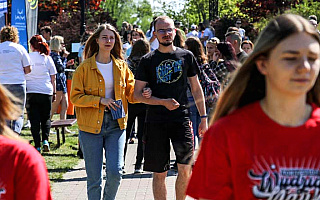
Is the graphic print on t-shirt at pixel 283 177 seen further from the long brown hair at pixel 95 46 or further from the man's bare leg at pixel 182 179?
the long brown hair at pixel 95 46

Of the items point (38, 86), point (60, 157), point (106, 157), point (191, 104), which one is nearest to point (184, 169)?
point (106, 157)

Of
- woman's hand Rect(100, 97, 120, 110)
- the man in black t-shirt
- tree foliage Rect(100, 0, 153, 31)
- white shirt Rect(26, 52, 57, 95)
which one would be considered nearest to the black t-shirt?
the man in black t-shirt

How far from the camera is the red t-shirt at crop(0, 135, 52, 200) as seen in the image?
2949 millimetres

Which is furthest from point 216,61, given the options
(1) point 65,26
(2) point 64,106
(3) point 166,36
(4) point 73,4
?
(4) point 73,4

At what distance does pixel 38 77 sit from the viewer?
1140cm

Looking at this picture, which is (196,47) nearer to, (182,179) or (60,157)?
(182,179)

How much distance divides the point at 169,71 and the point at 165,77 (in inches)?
2.9

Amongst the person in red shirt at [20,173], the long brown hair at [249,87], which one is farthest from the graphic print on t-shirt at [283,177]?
the person in red shirt at [20,173]

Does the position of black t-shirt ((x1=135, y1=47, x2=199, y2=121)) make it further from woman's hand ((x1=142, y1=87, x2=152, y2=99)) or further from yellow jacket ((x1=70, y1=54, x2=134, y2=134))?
yellow jacket ((x1=70, y1=54, x2=134, y2=134))

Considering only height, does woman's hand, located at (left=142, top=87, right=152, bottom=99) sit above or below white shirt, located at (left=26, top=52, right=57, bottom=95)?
above

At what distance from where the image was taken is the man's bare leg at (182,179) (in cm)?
691

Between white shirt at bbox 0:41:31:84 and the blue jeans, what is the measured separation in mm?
3800

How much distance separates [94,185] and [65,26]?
18835 millimetres

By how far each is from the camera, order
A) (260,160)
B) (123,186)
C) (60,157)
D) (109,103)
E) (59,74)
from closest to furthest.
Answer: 1. (260,160)
2. (109,103)
3. (123,186)
4. (60,157)
5. (59,74)
